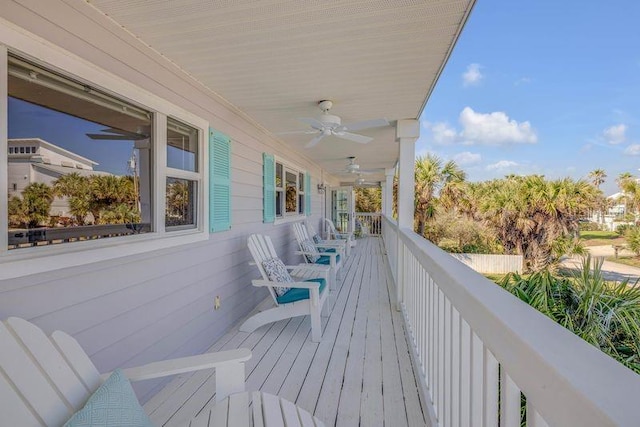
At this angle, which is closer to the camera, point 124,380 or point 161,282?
point 124,380

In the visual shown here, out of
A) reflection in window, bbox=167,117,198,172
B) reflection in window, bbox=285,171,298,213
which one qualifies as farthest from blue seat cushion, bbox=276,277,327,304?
reflection in window, bbox=285,171,298,213

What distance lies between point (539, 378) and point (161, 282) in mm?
2451

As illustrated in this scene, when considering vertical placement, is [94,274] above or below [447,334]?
above

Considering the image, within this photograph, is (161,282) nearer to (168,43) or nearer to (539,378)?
(168,43)

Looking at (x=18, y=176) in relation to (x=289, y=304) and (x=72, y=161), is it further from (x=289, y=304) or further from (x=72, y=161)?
(x=289, y=304)

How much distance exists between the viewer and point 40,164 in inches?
66.5

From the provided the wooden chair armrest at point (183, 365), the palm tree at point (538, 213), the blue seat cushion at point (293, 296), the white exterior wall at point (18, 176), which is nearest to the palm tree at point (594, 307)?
the blue seat cushion at point (293, 296)

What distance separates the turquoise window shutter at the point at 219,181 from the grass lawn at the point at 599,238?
1186cm

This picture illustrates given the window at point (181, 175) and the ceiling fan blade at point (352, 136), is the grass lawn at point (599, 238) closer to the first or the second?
the ceiling fan blade at point (352, 136)

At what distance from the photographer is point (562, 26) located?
21.1m

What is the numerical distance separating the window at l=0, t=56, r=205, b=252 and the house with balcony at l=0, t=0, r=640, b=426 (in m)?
0.02

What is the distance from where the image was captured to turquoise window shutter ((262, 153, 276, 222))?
4.75m

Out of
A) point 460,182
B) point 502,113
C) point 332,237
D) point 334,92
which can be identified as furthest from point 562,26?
point 502,113

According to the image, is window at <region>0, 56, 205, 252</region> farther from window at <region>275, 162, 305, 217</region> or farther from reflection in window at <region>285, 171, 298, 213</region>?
reflection in window at <region>285, 171, 298, 213</region>
